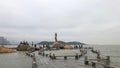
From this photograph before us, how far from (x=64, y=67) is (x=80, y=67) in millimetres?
2081

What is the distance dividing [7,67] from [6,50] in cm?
5152

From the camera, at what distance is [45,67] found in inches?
1152

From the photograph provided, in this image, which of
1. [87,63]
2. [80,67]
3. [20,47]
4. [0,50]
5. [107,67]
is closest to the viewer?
[107,67]

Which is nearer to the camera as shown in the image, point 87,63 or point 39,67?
point 39,67

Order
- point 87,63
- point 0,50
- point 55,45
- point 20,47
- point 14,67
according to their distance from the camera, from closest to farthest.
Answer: point 87,63, point 14,67, point 0,50, point 20,47, point 55,45

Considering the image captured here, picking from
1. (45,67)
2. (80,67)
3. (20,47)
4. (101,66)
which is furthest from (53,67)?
(20,47)

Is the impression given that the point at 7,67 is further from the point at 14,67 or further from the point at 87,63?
the point at 87,63

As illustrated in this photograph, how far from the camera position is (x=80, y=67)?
28078 millimetres

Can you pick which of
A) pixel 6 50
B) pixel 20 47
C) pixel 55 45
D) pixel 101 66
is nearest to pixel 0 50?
pixel 6 50

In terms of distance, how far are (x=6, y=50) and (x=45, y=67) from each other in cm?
5790

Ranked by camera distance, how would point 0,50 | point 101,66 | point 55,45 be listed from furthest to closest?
point 55,45 → point 0,50 → point 101,66

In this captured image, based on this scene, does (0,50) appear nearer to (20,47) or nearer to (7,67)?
(20,47)

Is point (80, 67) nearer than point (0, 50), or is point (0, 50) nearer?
point (80, 67)

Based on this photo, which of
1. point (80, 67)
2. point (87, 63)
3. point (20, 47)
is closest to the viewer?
point (80, 67)
